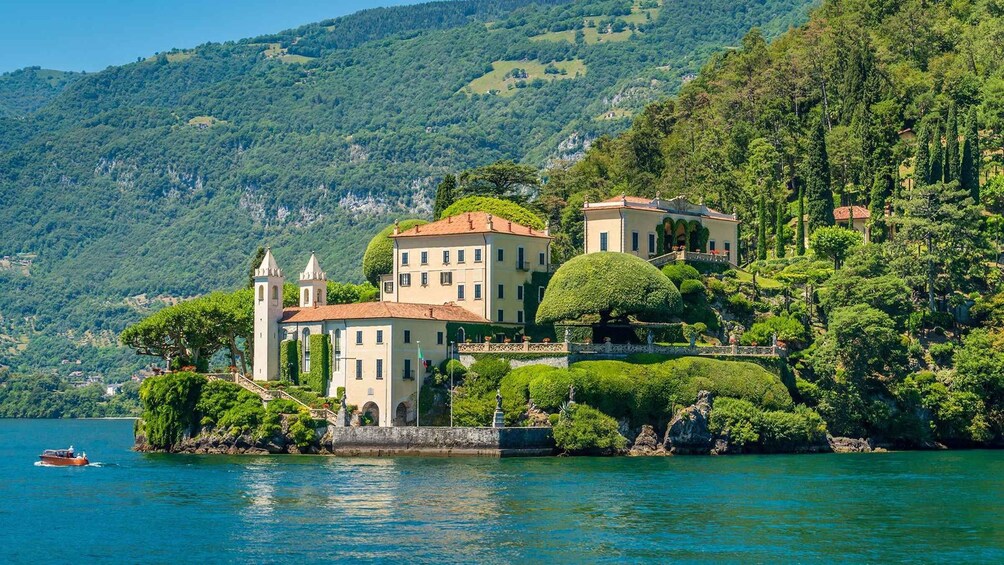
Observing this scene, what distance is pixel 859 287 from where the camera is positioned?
349ft

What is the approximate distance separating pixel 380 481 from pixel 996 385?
45359mm

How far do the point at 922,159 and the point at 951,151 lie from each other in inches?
134

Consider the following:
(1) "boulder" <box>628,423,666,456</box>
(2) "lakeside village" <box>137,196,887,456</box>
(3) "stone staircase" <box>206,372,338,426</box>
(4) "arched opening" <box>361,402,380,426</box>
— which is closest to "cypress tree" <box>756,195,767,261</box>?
(2) "lakeside village" <box>137,196,887,456</box>

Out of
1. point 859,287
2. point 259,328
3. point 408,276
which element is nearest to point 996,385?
point 859,287

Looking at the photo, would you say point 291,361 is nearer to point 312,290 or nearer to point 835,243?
point 312,290

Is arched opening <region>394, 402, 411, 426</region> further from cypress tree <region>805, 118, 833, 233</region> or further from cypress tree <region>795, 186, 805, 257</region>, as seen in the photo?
cypress tree <region>805, 118, 833, 233</region>

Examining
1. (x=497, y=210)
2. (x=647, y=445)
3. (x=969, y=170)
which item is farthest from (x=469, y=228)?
(x=969, y=170)

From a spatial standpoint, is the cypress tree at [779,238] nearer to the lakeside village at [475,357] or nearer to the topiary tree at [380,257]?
the lakeside village at [475,357]

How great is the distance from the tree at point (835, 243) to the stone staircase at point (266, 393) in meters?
40.9

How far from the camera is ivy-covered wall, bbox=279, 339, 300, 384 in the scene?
104 metres

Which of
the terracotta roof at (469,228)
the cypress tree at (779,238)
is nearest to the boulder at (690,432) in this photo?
the terracotta roof at (469,228)

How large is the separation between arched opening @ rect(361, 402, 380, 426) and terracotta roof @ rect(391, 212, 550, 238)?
1529cm

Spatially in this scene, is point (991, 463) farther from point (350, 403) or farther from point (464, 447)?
point (350, 403)

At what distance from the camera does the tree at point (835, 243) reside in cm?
11788
